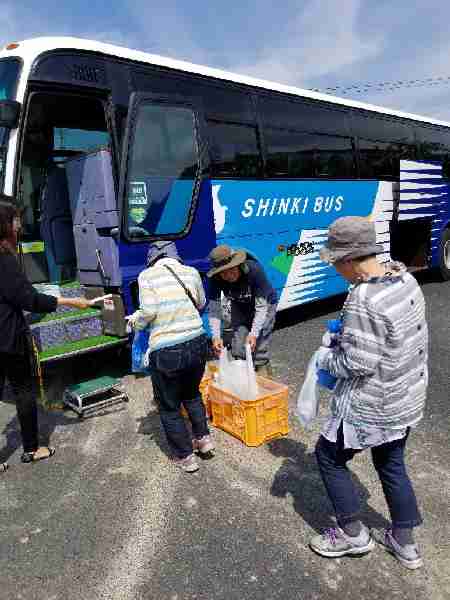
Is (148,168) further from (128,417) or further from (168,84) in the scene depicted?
(128,417)

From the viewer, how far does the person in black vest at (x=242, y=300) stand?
167 inches

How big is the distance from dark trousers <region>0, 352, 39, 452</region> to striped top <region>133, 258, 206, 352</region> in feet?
A: 3.42

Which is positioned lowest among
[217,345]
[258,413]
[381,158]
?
[258,413]

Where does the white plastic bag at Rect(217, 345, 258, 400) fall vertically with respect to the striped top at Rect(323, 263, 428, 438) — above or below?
below

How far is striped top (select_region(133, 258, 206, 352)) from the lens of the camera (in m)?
3.50

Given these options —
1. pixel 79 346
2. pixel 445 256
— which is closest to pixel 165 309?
pixel 79 346

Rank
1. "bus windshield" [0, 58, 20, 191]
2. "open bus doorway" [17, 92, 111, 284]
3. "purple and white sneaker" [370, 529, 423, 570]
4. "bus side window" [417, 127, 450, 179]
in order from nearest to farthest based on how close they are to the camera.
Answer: "purple and white sneaker" [370, 529, 423, 570] → "bus windshield" [0, 58, 20, 191] → "open bus doorway" [17, 92, 111, 284] → "bus side window" [417, 127, 450, 179]

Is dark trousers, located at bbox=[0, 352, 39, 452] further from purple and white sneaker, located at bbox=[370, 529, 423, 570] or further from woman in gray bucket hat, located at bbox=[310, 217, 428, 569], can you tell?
purple and white sneaker, located at bbox=[370, 529, 423, 570]

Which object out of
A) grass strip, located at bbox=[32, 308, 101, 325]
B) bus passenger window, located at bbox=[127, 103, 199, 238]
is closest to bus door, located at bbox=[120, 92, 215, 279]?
bus passenger window, located at bbox=[127, 103, 199, 238]

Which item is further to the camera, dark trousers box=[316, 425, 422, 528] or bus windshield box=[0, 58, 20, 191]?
bus windshield box=[0, 58, 20, 191]

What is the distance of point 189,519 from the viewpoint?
3266 mm

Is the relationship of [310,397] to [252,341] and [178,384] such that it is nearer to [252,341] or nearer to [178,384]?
[178,384]

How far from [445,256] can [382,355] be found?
997 centimetres

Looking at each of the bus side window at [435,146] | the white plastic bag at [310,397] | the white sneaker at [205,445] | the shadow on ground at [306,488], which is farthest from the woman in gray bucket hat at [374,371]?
the bus side window at [435,146]
